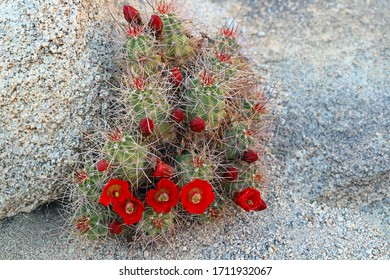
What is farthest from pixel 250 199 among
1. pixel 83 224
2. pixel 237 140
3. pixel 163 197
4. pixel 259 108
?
pixel 83 224

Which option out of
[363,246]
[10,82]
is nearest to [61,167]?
[10,82]

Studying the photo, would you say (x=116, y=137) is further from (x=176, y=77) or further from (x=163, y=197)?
(x=176, y=77)

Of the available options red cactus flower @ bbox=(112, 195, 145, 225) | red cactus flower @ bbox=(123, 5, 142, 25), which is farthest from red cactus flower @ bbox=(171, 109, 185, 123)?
red cactus flower @ bbox=(123, 5, 142, 25)

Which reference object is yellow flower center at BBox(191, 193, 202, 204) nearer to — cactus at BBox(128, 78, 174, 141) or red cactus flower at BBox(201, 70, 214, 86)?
cactus at BBox(128, 78, 174, 141)

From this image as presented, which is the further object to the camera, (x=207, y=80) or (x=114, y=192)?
(x=207, y=80)

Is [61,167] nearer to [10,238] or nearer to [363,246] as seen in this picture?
Result: [10,238]

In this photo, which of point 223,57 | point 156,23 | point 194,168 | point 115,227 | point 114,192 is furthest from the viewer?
point 223,57
